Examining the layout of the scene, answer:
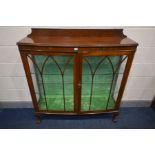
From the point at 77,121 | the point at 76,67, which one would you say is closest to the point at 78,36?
the point at 76,67

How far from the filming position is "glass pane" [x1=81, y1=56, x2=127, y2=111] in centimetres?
145

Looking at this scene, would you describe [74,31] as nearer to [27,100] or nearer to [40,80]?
[40,80]

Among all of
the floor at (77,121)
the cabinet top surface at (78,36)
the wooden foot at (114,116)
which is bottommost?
the floor at (77,121)

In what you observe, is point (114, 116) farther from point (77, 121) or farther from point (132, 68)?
point (132, 68)

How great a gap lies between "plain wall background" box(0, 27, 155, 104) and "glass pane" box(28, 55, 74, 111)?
1.19 ft

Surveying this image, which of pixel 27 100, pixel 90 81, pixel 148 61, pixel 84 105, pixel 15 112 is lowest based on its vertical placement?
pixel 15 112

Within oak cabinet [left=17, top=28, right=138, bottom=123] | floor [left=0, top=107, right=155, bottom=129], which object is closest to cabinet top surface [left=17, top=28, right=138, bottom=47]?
oak cabinet [left=17, top=28, right=138, bottom=123]

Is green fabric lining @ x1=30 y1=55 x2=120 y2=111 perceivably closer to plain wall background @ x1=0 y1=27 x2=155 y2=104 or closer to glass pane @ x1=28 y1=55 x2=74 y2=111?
glass pane @ x1=28 y1=55 x2=74 y2=111

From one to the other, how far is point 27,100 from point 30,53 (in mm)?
1035

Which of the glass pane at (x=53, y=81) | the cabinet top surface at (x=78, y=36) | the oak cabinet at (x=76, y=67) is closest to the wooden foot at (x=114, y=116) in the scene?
the oak cabinet at (x=76, y=67)

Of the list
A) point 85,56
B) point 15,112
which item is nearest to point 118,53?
point 85,56

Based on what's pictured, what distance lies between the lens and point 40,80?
160cm

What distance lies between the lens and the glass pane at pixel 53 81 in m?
1.42

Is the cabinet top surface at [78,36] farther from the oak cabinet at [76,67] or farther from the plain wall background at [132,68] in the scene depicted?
the plain wall background at [132,68]
